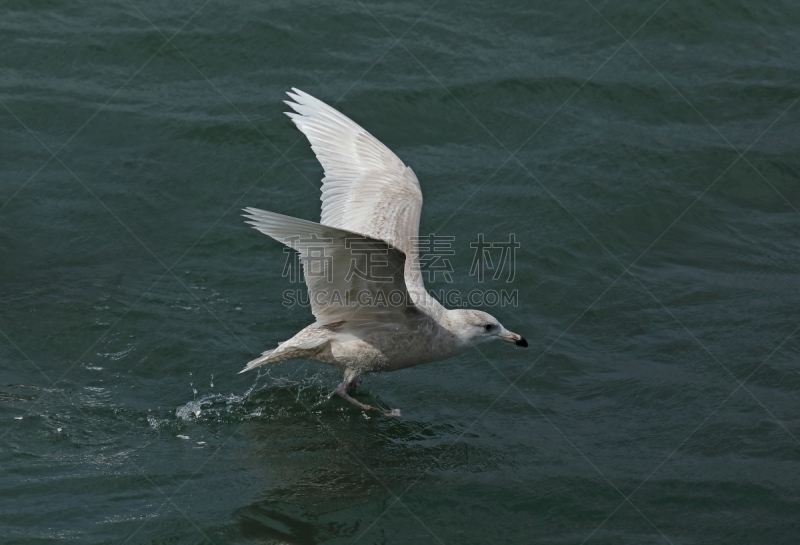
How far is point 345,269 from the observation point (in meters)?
6.88

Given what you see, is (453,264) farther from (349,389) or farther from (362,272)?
(362,272)

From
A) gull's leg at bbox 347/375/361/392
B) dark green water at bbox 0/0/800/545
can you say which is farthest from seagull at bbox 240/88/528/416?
dark green water at bbox 0/0/800/545

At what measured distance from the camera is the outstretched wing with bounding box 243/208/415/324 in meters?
6.34

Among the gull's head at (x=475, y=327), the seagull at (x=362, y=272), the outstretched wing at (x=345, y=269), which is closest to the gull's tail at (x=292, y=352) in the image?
the seagull at (x=362, y=272)

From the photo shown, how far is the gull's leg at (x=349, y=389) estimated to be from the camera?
779cm

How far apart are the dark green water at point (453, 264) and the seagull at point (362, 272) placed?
1.71ft

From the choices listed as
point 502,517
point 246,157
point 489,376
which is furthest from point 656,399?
point 246,157

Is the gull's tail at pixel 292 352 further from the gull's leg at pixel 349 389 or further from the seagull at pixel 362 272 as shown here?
the gull's leg at pixel 349 389

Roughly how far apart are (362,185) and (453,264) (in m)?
1.50

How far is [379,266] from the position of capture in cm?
670

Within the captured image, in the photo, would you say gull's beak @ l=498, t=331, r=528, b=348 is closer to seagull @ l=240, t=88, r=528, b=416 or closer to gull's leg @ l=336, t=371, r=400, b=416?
seagull @ l=240, t=88, r=528, b=416

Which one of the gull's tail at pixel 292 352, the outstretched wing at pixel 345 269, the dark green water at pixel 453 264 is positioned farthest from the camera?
the gull's tail at pixel 292 352

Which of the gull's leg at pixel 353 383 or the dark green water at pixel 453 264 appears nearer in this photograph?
the dark green water at pixel 453 264

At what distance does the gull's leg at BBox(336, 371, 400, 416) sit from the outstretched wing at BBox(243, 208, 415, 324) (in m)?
0.52
